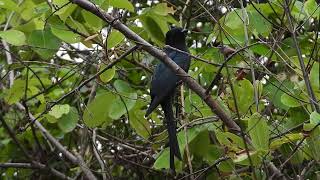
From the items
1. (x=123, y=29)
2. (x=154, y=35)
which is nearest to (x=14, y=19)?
(x=154, y=35)

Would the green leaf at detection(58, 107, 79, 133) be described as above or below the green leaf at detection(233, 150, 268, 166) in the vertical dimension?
above

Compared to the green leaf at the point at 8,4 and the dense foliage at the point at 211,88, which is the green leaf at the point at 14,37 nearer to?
the dense foliage at the point at 211,88

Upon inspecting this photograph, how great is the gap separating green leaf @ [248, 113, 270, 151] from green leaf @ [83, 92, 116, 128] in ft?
2.45

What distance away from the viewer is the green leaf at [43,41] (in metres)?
2.73

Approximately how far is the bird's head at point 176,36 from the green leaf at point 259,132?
115 cm

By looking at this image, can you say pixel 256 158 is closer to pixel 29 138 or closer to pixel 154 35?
pixel 154 35

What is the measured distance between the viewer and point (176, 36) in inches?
128

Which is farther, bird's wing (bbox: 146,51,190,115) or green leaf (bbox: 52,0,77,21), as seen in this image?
bird's wing (bbox: 146,51,190,115)

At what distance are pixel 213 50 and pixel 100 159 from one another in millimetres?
848

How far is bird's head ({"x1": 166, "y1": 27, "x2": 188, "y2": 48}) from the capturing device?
3223mm

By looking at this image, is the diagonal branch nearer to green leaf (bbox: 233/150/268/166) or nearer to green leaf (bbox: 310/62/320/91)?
green leaf (bbox: 233/150/268/166)

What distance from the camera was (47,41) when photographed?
2742 mm

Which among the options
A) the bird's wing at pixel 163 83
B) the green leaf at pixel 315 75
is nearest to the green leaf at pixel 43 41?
the bird's wing at pixel 163 83

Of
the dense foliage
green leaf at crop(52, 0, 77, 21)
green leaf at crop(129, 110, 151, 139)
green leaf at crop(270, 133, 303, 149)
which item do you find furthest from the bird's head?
green leaf at crop(270, 133, 303, 149)
